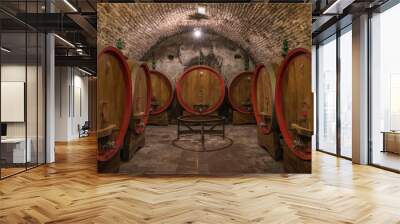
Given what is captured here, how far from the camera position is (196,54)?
4.62m

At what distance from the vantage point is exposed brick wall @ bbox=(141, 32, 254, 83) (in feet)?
15.0

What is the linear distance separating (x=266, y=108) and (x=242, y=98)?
1.29 feet

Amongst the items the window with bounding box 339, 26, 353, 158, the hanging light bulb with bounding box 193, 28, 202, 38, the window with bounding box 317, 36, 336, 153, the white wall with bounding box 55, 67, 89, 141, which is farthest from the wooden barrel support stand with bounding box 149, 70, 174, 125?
the white wall with bounding box 55, 67, 89, 141

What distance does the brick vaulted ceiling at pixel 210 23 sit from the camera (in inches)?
179

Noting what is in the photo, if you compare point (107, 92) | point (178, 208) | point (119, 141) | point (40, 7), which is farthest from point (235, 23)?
point (40, 7)

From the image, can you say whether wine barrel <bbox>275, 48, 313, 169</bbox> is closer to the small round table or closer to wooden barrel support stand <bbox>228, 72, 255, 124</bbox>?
wooden barrel support stand <bbox>228, 72, 255, 124</bbox>

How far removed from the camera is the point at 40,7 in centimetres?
530

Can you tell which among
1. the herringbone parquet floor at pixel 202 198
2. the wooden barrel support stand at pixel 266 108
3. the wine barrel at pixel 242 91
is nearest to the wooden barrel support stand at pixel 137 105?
the herringbone parquet floor at pixel 202 198

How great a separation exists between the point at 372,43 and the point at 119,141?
14.8 ft

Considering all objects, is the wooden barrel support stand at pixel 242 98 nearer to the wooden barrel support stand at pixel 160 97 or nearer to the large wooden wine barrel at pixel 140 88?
the wooden barrel support stand at pixel 160 97

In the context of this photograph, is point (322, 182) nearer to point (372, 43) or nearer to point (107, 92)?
point (372, 43)

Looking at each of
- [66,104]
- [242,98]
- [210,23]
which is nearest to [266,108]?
[242,98]

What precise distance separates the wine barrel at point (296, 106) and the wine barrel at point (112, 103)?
2.25 metres

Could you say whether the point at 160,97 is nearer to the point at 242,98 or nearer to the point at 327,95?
the point at 242,98
